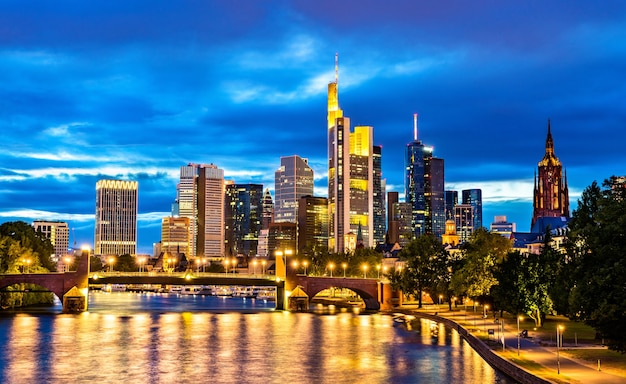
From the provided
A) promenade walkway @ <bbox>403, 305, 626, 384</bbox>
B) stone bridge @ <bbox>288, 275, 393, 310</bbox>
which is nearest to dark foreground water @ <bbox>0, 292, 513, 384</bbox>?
promenade walkway @ <bbox>403, 305, 626, 384</bbox>

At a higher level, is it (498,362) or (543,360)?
(543,360)

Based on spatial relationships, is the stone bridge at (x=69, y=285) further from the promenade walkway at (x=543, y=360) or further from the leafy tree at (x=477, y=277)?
the promenade walkway at (x=543, y=360)

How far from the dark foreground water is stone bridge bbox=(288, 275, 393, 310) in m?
31.6

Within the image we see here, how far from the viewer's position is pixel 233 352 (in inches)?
3797

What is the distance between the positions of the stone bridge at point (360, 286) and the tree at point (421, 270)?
3.51 m

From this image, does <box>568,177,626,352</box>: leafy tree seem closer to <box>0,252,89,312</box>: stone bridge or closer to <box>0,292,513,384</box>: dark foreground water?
<box>0,292,513,384</box>: dark foreground water

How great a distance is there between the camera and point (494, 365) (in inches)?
3123

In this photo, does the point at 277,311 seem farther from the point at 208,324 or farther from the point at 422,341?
the point at 422,341

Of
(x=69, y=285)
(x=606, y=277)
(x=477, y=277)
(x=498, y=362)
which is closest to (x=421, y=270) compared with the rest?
(x=477, y=277)

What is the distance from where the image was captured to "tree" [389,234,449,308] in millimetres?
172625

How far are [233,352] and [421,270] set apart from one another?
82590 millimetres

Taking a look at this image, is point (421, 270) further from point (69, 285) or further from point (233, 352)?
point (233, 352)

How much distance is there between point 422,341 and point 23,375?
161 feet

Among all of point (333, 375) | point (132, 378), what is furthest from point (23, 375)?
point (333, 375)
